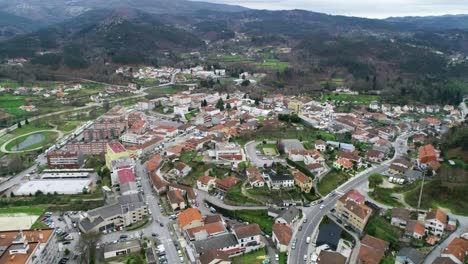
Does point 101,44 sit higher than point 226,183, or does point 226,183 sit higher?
point 101,44

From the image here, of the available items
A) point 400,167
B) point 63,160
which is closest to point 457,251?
point 400,167

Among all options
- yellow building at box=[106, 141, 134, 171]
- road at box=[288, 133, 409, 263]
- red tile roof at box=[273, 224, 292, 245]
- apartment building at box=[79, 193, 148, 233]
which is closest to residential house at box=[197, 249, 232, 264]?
red tile roof at box=[273, 224, 292, 245]

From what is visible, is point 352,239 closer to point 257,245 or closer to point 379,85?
point 257,245

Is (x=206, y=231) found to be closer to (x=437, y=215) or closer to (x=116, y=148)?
(x=437, y=215)

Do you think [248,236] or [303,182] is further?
[303,182]

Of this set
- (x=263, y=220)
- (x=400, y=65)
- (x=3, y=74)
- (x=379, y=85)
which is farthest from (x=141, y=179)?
(x=400, y=65)

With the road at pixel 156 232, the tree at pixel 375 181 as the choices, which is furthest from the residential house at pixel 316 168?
the road at pixel 156 232
